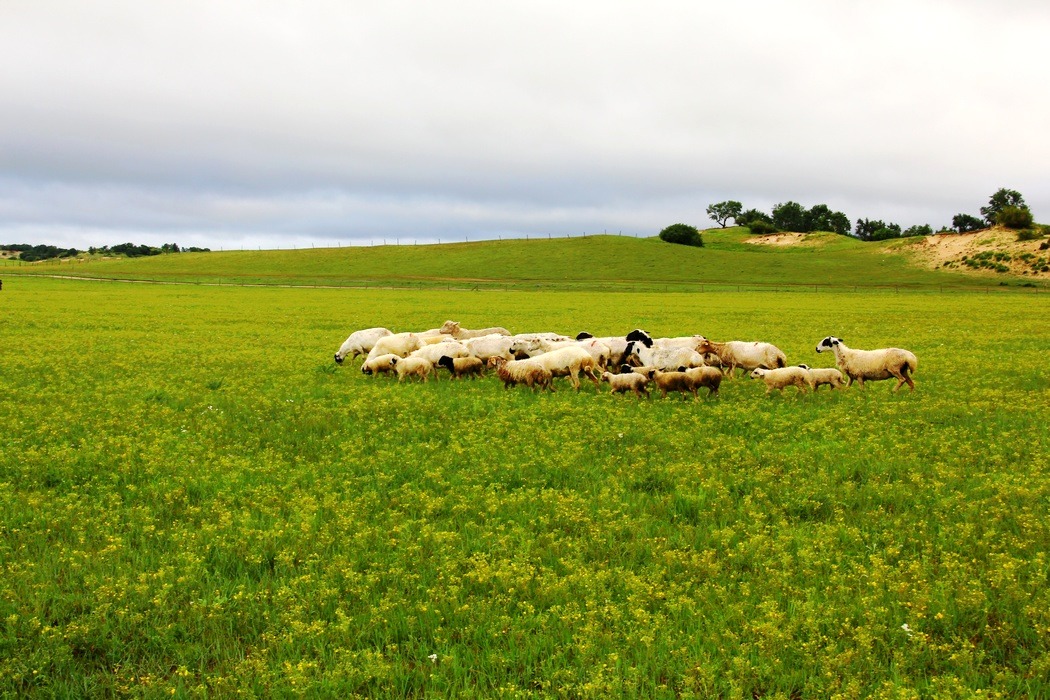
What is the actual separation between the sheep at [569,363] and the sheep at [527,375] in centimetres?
16

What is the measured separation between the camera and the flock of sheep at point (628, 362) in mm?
15570

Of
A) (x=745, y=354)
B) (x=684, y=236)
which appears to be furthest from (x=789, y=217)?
(x=745, y=354)

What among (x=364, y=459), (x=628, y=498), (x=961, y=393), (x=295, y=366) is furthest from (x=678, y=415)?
(x=295, y=366)

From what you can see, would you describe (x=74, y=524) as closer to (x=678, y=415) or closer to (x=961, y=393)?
(x=678, y=415)

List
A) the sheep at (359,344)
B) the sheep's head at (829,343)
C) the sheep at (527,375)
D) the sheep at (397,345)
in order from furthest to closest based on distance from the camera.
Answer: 1. the sheep at (359,344)
2. the sheep at (397,345)
3. the sheep's head at (829,343)
4. the sheep at (527,375)

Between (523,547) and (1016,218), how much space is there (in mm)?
143761

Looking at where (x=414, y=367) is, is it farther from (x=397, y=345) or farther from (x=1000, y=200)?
(x=1000, y=200)

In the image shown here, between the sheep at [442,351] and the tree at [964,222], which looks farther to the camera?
the tree at [964,222]

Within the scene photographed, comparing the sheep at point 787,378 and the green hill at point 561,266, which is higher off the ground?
the green hill at point 561,266

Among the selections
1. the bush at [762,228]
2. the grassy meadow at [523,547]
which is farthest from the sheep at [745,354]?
the bush at [762,228]

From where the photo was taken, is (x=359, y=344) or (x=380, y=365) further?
(x=359, y=344)

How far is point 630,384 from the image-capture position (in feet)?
50.8

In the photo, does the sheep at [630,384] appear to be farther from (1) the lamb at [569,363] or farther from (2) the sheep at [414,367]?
(2) the sheep at [414,367]

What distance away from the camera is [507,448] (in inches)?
419
